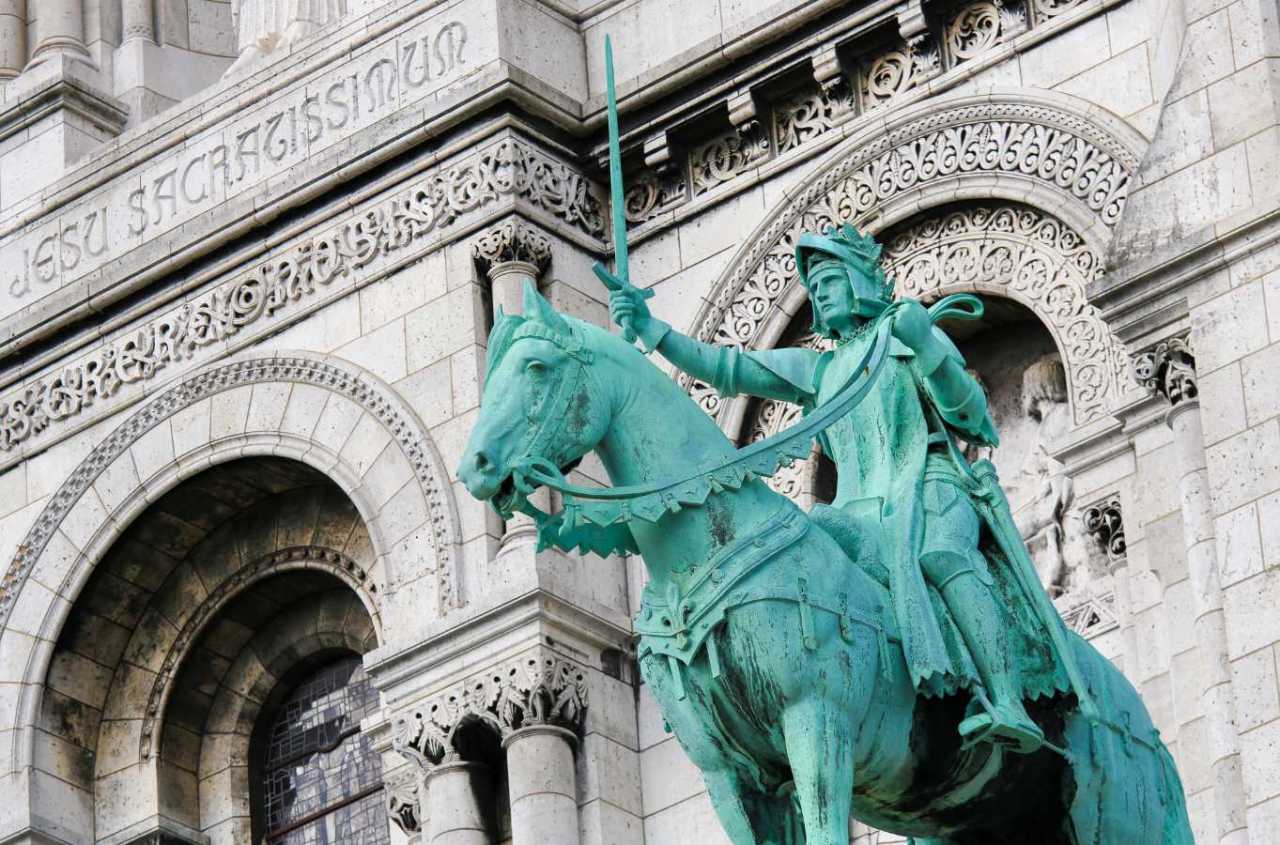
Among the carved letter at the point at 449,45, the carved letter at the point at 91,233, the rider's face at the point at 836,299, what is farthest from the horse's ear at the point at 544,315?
the carved letter at the point at 91,233

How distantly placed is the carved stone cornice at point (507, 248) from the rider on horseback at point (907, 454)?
5.43m

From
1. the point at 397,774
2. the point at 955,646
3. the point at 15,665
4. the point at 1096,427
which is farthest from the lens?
the point at 15,665

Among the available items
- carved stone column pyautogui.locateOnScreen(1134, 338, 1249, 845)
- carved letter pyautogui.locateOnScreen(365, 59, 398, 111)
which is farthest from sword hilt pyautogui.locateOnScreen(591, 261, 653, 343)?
carved letter pyautogui.locateOnScreen(365, 59, 398, 111)

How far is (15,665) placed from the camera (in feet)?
80.8

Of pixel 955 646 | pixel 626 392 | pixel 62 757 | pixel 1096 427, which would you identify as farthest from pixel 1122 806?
pixel 62 757

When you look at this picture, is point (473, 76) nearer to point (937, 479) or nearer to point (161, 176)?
point (161, 176)

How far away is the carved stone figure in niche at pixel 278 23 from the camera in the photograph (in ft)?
86.2

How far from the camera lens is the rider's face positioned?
1773 cm

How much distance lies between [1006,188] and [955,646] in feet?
19.7

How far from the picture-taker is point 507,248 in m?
23.2

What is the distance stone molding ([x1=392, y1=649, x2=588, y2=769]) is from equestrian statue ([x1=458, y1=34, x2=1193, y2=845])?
4.74 metres

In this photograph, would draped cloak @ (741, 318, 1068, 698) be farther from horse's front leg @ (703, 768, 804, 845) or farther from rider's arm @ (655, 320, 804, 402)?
horse's front leg @ (703, 768, 804, 845)

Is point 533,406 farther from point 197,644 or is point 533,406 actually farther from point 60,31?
point 60,31

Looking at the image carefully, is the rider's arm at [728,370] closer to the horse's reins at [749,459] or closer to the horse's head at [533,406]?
the horse's reins at [749,459]
